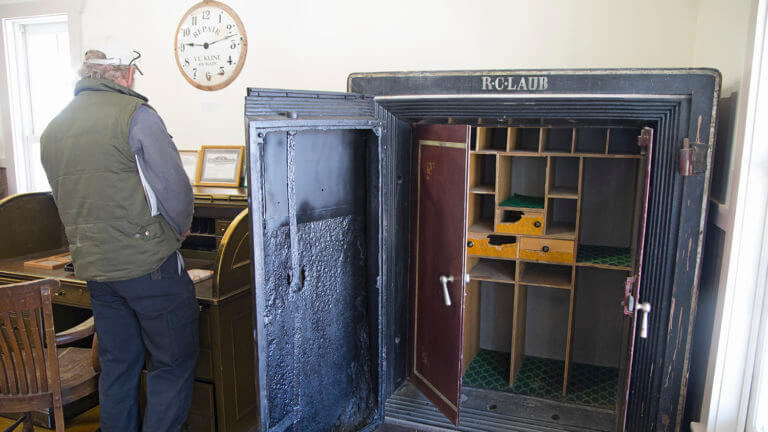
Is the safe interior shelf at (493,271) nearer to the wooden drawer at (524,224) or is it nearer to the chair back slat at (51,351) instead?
the wooden drawer at (524,224)

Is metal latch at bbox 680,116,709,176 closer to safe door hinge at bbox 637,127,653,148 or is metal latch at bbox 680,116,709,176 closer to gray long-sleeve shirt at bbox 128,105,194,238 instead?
safe door hinge at bbox 637,127,653,148

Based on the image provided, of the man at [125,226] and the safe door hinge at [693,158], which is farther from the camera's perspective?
the man at [125,226]

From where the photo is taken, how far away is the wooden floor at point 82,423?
2900 millimetres

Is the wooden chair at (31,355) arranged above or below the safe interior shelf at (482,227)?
below

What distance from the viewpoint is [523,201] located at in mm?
3064

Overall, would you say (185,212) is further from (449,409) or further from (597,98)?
(597,98)

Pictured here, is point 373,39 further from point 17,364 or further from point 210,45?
point 17,364

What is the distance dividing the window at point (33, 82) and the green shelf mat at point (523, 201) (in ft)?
10.8

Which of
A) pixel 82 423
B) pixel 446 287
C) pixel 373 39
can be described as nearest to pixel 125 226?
pixel 446 287

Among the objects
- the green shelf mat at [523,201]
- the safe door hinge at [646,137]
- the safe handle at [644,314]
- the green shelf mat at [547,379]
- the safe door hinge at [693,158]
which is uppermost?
the safe door hinge at [646,137]

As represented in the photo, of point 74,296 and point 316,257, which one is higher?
point 316,257

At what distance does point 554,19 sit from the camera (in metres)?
2.68

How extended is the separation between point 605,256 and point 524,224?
50cm

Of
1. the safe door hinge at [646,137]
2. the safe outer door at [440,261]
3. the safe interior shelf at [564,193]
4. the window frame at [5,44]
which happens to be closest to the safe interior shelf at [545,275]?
the safe interior shelf at [564,193]
